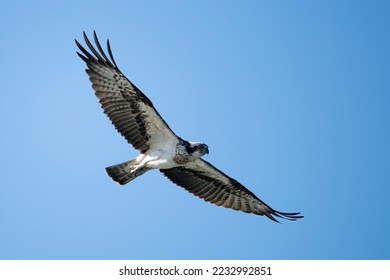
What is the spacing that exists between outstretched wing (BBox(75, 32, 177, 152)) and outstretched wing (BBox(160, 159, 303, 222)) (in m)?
1.09

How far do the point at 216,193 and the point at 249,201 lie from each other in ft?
2.20

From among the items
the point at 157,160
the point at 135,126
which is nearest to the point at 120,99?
the point at 135,126

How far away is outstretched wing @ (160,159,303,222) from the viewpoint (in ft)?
43.4

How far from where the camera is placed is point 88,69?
12.1m

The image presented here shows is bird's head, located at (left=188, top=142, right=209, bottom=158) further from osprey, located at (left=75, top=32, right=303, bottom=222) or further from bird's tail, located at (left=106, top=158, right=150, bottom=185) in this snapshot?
bird's tail, located at (left=106, top=158, right=150, bottom=185)

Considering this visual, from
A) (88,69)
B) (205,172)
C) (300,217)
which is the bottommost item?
(300,217)

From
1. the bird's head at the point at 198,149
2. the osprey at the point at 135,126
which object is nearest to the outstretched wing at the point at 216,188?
the osprey at the point at 135,126

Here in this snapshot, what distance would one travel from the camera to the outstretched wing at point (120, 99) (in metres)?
12.0

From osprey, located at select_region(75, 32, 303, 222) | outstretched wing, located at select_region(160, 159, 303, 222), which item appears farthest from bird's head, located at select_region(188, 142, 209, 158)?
outstretched wing, located at select_region(160, 159, 303, 222)

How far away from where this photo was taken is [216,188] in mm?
13516
